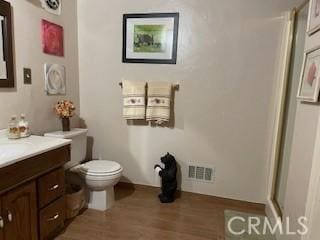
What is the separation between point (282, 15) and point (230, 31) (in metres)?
0.45

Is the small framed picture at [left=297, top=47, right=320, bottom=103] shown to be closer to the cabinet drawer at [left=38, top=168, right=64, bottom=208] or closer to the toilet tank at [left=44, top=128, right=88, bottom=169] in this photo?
the cabinet drawer at [left=38, top=168, right=64, bottom=208]

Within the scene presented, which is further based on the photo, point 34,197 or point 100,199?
point 100,199

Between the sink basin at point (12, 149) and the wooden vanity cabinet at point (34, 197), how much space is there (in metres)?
0.06

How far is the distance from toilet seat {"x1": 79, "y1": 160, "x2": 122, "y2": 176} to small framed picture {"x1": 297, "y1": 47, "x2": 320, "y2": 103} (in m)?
1.60

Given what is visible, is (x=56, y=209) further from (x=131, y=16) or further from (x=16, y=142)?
(x=131, y=16)

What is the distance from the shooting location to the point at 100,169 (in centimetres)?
220

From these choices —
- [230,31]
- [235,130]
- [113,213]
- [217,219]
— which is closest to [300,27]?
[230,31]

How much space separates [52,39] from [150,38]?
94cm

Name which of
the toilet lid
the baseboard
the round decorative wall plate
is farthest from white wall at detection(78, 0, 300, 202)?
the toilet lid

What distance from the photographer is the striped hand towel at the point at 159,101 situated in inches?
94.0

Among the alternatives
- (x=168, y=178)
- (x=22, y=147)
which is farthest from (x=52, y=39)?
(x=168, y=178)

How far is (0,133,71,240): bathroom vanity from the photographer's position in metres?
1.38

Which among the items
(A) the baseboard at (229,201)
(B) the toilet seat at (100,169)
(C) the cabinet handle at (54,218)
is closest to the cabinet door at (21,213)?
(C) the cabinet handle at (54,218)

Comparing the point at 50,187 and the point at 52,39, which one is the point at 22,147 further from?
the point at 52,39
